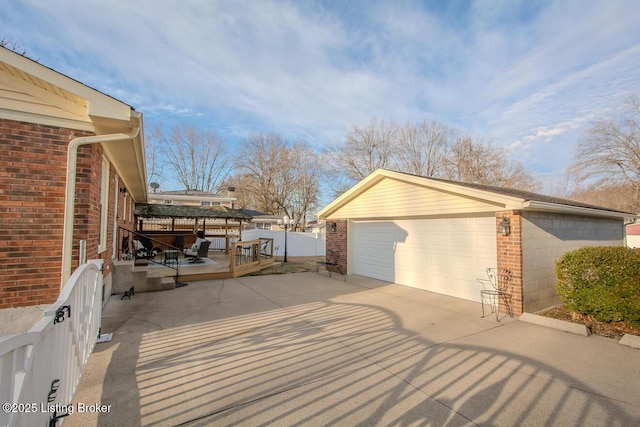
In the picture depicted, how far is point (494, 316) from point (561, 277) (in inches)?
56.8

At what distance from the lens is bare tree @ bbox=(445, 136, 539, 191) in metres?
27.2

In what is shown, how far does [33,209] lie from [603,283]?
29.8 feet

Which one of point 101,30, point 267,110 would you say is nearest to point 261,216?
point 267,110

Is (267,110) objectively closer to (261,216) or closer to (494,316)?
(261,216)

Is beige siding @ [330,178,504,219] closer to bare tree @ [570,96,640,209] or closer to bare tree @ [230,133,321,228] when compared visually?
bare tree @ [570,96,640,209]

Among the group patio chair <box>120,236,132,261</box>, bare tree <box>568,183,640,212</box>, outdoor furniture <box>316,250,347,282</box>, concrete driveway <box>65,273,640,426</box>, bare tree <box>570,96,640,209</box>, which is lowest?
concrete driveway <box>65,273,640,426</box>

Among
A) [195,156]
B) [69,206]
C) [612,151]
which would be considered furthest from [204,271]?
[195,156]

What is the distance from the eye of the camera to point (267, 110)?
732 inches

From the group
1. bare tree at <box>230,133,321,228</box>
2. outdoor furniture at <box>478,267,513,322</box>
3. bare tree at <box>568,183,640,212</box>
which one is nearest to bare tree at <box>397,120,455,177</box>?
bare tree at <box>230,133,321,228</box>

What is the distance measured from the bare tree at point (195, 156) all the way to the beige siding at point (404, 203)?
1073 inches

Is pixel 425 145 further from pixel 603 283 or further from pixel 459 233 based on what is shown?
pixel 603 283

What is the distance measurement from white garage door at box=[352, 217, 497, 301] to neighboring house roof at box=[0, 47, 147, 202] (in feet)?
23.7

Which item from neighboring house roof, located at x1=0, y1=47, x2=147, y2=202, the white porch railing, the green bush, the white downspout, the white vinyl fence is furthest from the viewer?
the white vinyl fence

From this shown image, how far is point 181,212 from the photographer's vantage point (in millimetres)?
13555
